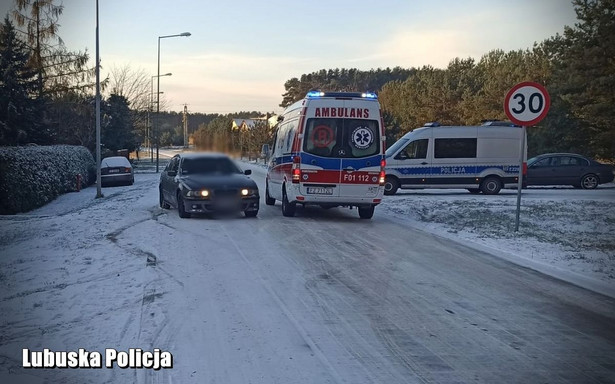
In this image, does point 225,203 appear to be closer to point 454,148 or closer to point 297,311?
point 297,311

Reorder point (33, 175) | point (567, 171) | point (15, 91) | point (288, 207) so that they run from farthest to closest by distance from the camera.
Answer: point (15, 91), point (567, 171), point (33, 175), point (288, 207)

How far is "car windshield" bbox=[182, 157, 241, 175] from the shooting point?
15.2 m

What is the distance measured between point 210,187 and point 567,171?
18.2 m

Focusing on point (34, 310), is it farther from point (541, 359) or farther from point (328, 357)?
point (541, 359)

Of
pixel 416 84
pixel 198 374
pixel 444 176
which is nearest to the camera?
pixel 198 374

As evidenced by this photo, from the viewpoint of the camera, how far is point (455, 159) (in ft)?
73.9

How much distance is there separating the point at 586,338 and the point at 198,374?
3.78m

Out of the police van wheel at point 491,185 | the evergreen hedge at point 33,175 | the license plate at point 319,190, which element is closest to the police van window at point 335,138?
the license plate at point 319,190

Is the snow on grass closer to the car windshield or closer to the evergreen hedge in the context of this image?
the car windshield

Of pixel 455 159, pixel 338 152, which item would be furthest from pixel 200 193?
pixel 455 159

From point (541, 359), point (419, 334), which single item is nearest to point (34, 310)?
point (419, 334)

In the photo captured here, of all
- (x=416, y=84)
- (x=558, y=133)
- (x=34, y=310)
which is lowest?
(x=34, y=310)

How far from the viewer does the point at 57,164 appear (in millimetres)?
24031

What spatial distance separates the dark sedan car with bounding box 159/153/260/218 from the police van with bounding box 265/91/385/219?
4.12ft
